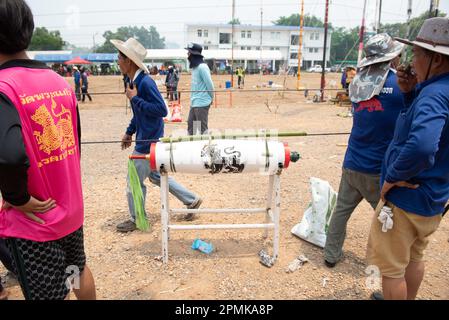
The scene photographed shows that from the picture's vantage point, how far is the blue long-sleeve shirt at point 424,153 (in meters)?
1.68

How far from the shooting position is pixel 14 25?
1.41 metres

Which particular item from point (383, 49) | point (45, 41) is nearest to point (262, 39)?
A: point (45, 41)

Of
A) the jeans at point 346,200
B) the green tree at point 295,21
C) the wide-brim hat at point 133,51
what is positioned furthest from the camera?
the green tree at point 295,21

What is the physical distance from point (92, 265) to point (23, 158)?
6.57 ft

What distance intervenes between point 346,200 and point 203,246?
1437 millimetres

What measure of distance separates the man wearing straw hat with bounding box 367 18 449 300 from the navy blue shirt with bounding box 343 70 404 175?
55 centimetres

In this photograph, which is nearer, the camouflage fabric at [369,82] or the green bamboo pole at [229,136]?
the camouflage fabric at [369,82]

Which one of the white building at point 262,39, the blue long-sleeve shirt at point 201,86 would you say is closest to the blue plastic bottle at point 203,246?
the blue long-sleeve shirt at point 201,86

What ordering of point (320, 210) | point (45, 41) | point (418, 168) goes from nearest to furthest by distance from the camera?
1. point (418, 168)
2. point (320, 210)
3. point (45, 41)

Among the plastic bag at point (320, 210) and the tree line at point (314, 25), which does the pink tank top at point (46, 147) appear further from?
the tree line at point (314, 25)

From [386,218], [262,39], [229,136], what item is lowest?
[386,218]

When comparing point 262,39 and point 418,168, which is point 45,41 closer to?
point 262,39

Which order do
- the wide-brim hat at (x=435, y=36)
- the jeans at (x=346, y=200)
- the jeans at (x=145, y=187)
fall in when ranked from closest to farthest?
the wide-brim hat at (x=435, y=36) → the jeans at (x=346, y=200) → the jeans at (x=145, y=187)

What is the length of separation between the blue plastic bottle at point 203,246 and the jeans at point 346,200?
111cm
